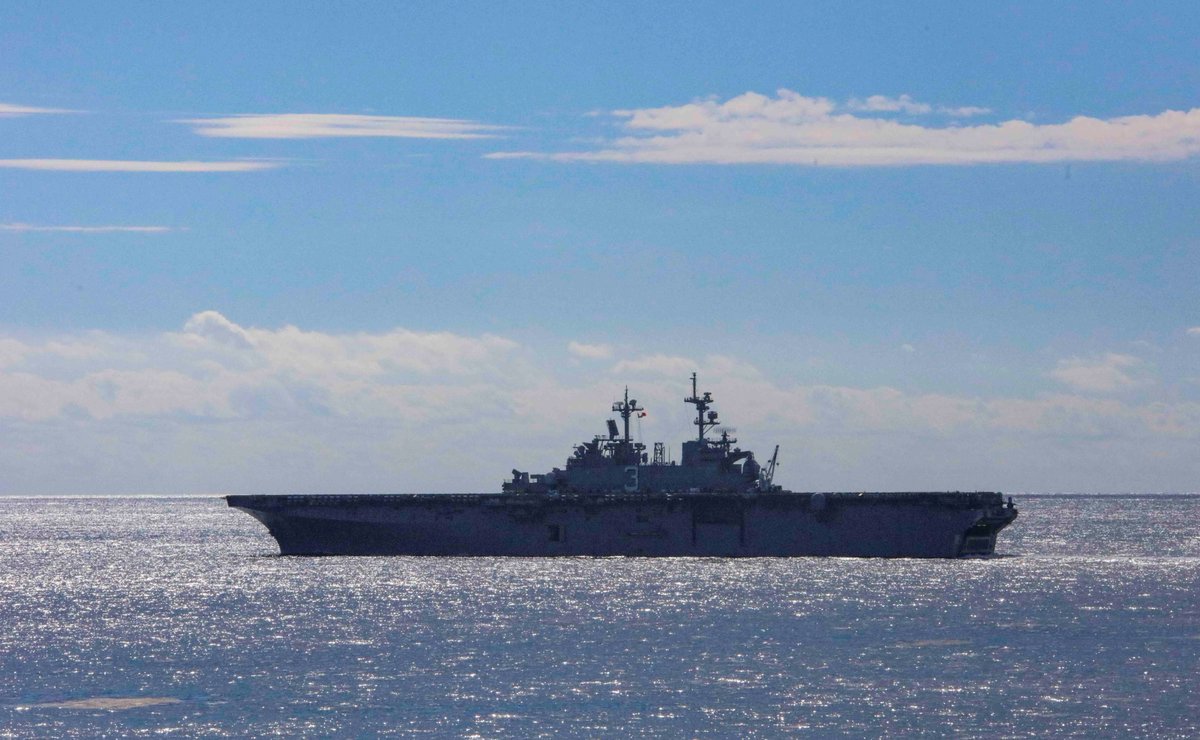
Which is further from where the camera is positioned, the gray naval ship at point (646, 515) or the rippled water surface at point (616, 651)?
the gray naval ship at point (646, 515)

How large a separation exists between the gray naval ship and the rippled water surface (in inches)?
42.6

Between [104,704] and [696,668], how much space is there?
38.2 feet

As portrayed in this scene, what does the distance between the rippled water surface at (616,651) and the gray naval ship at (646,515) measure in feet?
3.55

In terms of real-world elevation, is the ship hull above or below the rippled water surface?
above

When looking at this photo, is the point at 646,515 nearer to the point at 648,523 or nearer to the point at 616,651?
the point at 648,523

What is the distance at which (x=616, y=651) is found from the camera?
35.1m

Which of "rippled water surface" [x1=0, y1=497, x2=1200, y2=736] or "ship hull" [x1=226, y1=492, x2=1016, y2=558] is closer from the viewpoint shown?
"rippled water surface" [x1=0, y1=497, x2=1200, y2=736]

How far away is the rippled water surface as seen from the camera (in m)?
26.8

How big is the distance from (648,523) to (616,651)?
2433 cm

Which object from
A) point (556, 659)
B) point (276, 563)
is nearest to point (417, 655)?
point (556, 659)

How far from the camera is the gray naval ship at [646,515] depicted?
5703cm

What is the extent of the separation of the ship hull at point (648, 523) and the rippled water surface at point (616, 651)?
1.01 meters

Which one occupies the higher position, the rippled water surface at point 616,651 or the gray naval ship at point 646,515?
the gray naval ship at point 646,515

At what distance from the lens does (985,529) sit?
2318 inches
